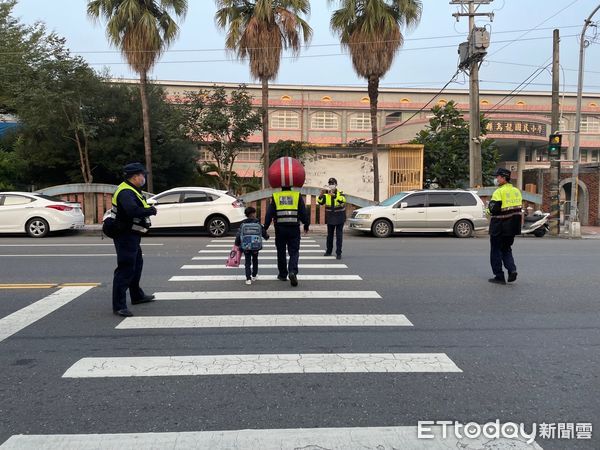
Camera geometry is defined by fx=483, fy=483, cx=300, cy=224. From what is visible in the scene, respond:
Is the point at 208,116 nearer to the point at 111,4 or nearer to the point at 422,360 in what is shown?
the point at 111,4

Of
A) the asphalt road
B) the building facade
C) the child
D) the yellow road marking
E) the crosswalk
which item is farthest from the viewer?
the building facade

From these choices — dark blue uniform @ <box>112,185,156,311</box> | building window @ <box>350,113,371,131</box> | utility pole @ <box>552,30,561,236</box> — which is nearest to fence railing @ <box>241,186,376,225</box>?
utility pole @ <box>552,30,561,236</box>

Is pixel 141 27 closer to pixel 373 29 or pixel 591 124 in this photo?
pixel 373 29

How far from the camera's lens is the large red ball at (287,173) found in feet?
24.5

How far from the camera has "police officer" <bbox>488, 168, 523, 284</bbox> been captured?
760 centimetres

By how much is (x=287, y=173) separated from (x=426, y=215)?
922 centimetres

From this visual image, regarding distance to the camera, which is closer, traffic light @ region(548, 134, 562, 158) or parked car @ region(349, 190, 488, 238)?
parked car @ region(349, 190, 488, 238)

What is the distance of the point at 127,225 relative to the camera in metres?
5.73

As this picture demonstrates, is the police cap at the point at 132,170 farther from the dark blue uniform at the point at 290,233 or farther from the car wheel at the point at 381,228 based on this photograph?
the car wheel at the point at 381,228

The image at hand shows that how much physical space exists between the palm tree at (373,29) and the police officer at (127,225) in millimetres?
15209

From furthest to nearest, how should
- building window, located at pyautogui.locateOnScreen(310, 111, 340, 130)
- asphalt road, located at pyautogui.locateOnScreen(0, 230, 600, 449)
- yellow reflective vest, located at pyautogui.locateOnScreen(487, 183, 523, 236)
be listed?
building window, located at pyautogui.locateOnScreen(310, 111, 340, 130)
yellow reflective vest, located at pyautogui.locateOnScreen(487, 183, 523, 236)
asphalt road, located at pyautogui.locateOnScreen(0, 230, 600, 449)

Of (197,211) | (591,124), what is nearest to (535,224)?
(197,211)

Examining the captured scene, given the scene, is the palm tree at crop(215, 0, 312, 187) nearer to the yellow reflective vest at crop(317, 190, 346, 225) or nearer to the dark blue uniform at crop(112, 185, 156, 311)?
the yellow reflective vest at crop(317, 190, 346, 225)

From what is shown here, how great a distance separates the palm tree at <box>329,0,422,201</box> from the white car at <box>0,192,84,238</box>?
485 inches
